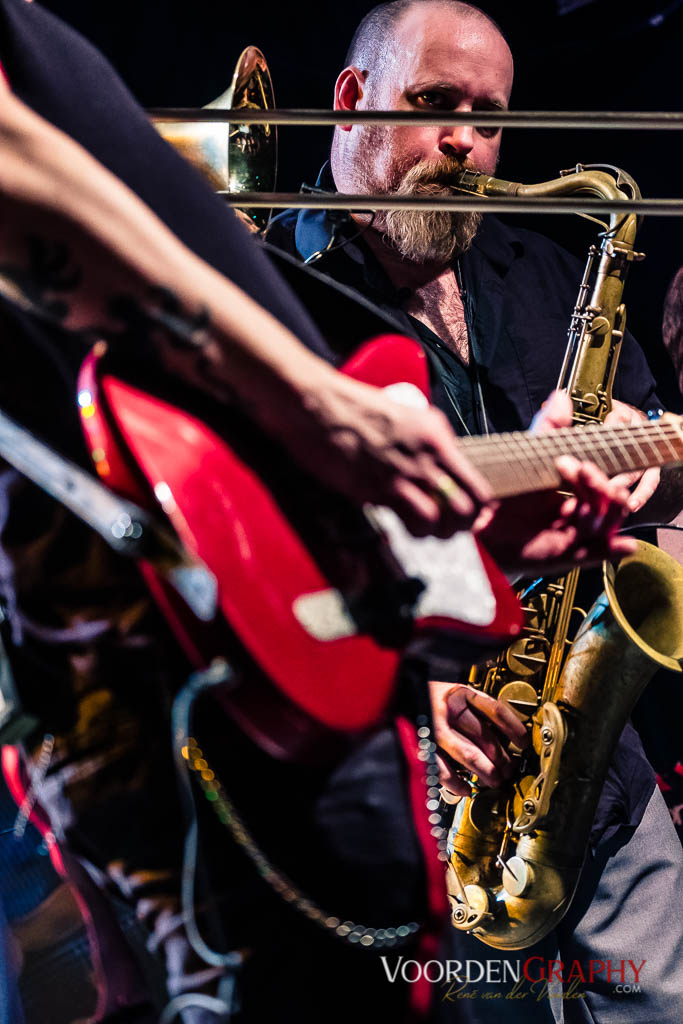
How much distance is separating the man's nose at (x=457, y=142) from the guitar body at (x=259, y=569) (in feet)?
6.61

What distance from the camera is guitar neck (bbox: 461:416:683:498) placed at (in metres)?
1.21

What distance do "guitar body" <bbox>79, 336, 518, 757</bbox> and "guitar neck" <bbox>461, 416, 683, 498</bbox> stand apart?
10.3 inches

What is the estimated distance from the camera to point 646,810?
274cm

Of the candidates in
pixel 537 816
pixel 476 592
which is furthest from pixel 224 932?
pixel 537 816

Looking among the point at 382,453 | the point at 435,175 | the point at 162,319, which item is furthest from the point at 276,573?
the point at 435,175

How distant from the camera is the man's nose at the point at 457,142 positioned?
8.91ft

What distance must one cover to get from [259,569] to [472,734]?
1770mm

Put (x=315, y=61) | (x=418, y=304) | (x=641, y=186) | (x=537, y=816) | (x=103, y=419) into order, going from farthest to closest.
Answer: (x=641, y=186), (x=315, y=61), (x=418, y=304), (x=537, y=816), (x=103, y=419)

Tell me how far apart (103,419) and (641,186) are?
11.1 ft

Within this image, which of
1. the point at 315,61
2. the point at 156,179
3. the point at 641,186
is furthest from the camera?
the point at 641,186

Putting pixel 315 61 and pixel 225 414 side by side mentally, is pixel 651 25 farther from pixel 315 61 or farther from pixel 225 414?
pixel 225 414

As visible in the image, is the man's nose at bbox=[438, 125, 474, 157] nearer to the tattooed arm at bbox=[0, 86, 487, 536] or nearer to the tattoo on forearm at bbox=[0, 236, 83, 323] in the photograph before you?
the tattooed arm at bbox=[0, 86, 487, 536]

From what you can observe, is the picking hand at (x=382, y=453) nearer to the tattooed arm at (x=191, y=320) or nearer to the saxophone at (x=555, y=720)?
the tattooed arm at (x=191, y=320)

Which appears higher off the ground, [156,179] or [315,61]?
[156,179]
